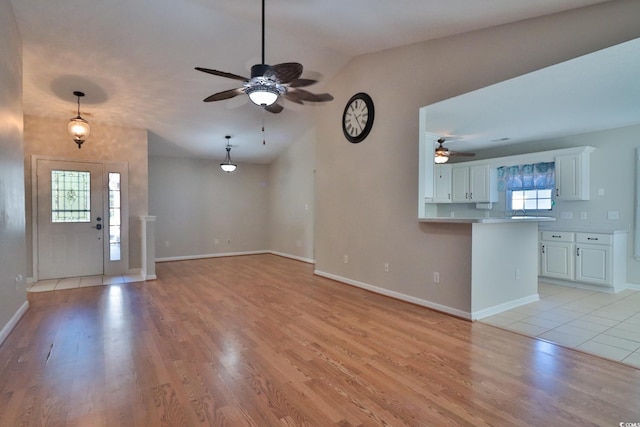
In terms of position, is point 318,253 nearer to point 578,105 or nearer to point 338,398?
point 338,398

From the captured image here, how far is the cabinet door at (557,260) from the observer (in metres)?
5.08

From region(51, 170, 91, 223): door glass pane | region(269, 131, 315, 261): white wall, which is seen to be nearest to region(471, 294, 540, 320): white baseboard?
region(269, 131, 315, 261): white wall

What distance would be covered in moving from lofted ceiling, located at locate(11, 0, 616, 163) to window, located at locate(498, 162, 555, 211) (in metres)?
Result: 3.59

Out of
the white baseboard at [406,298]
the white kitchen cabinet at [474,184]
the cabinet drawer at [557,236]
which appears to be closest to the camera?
the white baseboard at [406,298]

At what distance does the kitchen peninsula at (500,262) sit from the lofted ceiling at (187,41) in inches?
82.3

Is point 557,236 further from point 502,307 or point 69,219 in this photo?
point 69,219

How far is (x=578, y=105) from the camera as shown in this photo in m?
4.04

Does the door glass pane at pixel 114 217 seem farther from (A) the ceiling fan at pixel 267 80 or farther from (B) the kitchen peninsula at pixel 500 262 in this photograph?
(B) the kitchen peninsula at pixel 500 262

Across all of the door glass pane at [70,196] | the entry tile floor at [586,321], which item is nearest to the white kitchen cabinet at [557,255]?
the entry tile floor at [586,321]

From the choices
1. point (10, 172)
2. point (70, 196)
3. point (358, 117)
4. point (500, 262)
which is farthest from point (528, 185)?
point (70, 196)

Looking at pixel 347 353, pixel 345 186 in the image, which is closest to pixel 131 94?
pixel 345 186

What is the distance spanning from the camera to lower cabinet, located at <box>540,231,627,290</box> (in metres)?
4.69

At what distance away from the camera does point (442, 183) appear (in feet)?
23.6

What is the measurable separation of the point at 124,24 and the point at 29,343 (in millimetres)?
3376
